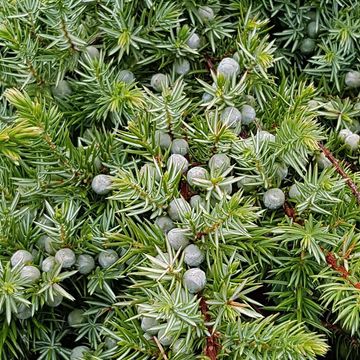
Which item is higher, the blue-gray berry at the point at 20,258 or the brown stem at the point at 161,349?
the blue-gray berry at the point at 20,258

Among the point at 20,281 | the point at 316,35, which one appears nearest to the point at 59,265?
the point at 20,281

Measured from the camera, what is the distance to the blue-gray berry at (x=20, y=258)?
35.4 inches

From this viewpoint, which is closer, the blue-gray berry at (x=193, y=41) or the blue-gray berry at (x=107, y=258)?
the blue-gray berry at (x=107, y=258)

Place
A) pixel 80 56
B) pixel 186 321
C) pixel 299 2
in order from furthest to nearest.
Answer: pixel 299 2 < pixel 80 56 < pixel 186 321

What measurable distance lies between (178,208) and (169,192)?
3 cm

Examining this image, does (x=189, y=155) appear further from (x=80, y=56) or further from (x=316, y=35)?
(x=316, y=35)

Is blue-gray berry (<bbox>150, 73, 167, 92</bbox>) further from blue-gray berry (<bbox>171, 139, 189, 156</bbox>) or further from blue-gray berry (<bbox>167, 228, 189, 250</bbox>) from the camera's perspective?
blue-gray berry (<bbox>167, 228, 189, 250</bbox>)

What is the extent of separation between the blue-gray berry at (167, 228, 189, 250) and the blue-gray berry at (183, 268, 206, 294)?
0.04 m

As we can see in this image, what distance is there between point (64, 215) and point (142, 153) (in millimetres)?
149

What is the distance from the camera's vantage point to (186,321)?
774 millimetres

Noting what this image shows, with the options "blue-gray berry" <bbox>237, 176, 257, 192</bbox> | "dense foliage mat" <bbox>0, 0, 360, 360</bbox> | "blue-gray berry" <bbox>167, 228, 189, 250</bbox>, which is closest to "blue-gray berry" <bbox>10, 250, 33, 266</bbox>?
"dense foliage mat" <bbox>0, 0, 360, 360</bbox>

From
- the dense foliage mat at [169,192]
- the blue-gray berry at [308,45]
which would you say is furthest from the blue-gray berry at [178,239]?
the blue-gray berry at [308,45]

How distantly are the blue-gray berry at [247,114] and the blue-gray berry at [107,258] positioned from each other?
11.7 inches

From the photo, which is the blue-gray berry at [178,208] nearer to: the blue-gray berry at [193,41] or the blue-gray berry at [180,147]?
the blue-gray berry at [180,147]
